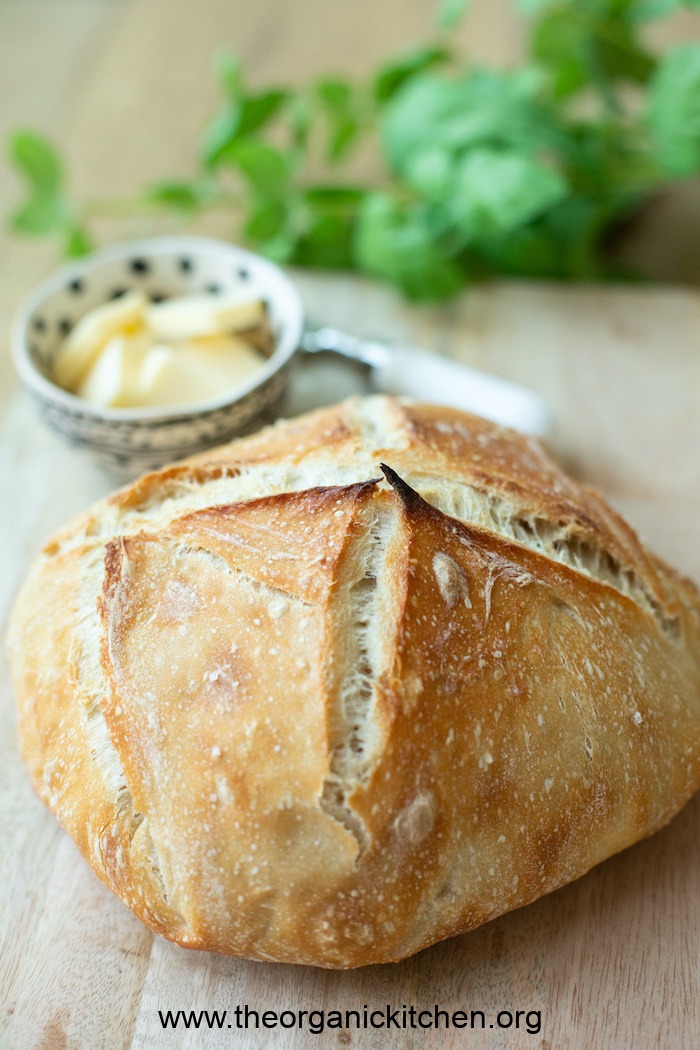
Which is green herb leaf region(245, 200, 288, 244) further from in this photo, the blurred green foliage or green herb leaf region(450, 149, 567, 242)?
green herb leaf region(450, 149, 567, 242)

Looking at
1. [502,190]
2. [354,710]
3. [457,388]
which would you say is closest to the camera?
[354,710]

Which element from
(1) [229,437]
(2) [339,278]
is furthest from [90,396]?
(2) [339,278]

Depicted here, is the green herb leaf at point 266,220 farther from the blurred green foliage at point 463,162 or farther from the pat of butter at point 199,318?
the pat of butter at point 199,318

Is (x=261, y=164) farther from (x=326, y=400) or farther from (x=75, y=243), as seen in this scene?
(x=326, y=400)

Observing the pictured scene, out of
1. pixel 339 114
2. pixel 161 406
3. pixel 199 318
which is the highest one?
pixel 339 114

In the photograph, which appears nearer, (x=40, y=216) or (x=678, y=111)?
(x=678, y=111)

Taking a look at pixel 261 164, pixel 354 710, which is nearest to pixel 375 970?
pixel 354 710
